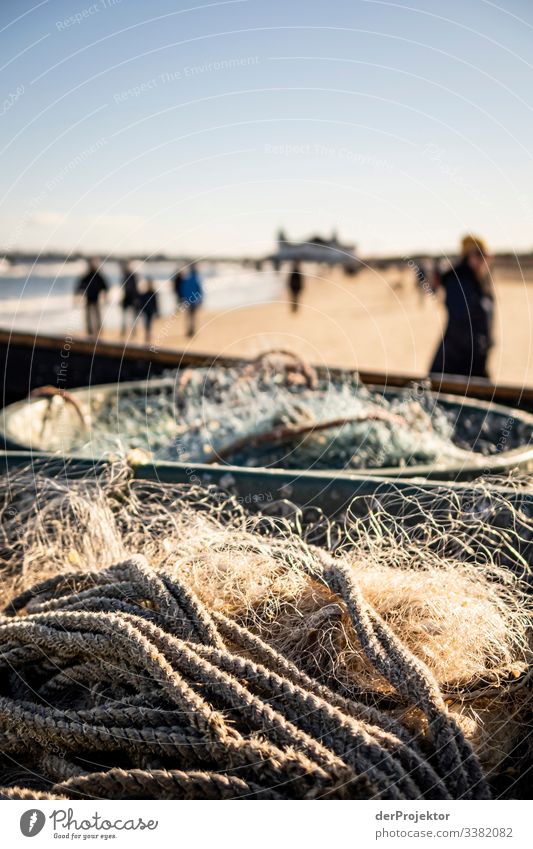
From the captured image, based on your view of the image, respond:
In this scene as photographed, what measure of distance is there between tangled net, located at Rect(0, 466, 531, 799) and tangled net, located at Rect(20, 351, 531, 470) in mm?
1187

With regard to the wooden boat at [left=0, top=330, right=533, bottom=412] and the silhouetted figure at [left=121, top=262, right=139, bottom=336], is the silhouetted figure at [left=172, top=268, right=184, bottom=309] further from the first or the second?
the wooden boat at [left=0, top=330, right=533, bottom=412]

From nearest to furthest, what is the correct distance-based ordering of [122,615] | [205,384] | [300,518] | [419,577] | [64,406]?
[122,615], [419,577], [300,518], [64,406], [205,384]

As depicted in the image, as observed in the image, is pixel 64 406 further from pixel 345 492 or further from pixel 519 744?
pixel 519 744

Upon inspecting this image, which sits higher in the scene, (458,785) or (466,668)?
(466,668)

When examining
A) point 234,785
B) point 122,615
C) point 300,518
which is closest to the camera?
point 234,785

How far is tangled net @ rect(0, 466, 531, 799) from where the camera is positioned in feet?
4.40

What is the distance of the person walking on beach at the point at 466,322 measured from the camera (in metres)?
5.42

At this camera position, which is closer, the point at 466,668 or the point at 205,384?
the point at 466,668

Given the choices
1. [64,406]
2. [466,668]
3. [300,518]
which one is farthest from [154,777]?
[64,406]

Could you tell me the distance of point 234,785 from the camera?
4.28ft

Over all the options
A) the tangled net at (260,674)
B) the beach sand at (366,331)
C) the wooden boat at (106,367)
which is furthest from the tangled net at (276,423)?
the tangled net at (260,674)

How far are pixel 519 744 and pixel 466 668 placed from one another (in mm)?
169
